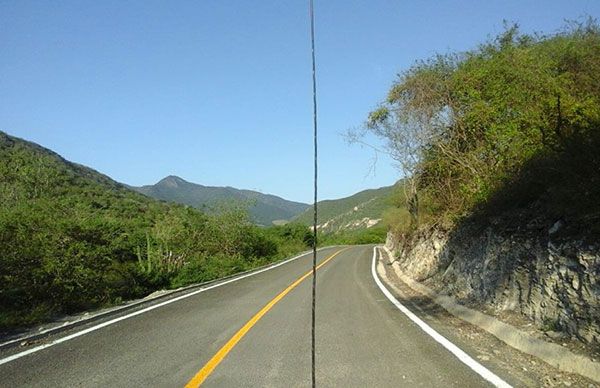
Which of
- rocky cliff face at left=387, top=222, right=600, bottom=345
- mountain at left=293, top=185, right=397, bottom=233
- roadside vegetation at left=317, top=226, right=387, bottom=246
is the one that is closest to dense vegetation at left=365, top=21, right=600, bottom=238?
rocky cliff face at left=387, top=222, right=600, bottom=345

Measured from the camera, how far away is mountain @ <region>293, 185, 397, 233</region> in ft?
421

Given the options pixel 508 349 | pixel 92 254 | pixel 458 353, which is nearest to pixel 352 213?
pixel 92 254

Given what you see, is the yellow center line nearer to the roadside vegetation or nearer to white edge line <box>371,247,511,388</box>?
white edge line <box>371,247,511,388</box>

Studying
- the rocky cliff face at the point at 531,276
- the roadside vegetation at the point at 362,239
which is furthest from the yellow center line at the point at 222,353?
the roadside vegetation at the point at 362,239

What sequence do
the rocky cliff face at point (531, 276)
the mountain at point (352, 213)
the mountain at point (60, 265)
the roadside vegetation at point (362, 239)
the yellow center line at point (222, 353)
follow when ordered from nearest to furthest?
the yellow center line at point (222, 353), the rocky cliff face at point (531, 276), the mountain at point (60, 265), the roadside vegetation at point (362, 239), the mountain at point (352, 213)

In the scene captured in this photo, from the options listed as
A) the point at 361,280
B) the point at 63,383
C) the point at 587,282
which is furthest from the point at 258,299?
the point at 587,282

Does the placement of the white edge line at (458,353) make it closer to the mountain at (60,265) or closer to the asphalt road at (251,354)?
the asphalt road at (251,354)

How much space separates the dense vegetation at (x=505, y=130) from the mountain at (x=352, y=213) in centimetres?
8796

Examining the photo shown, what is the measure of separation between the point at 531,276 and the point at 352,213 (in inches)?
5662

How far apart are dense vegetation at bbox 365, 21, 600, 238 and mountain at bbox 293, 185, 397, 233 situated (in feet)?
289

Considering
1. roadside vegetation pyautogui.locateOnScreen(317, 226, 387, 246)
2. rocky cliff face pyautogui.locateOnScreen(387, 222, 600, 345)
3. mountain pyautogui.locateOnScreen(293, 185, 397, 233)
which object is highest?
mountain pyautogui.locateOnScreen(293, 185, 397, 233)

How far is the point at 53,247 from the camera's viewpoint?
48.2ft

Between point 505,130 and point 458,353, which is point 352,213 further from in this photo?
point 458,353

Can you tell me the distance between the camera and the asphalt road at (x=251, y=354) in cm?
552
